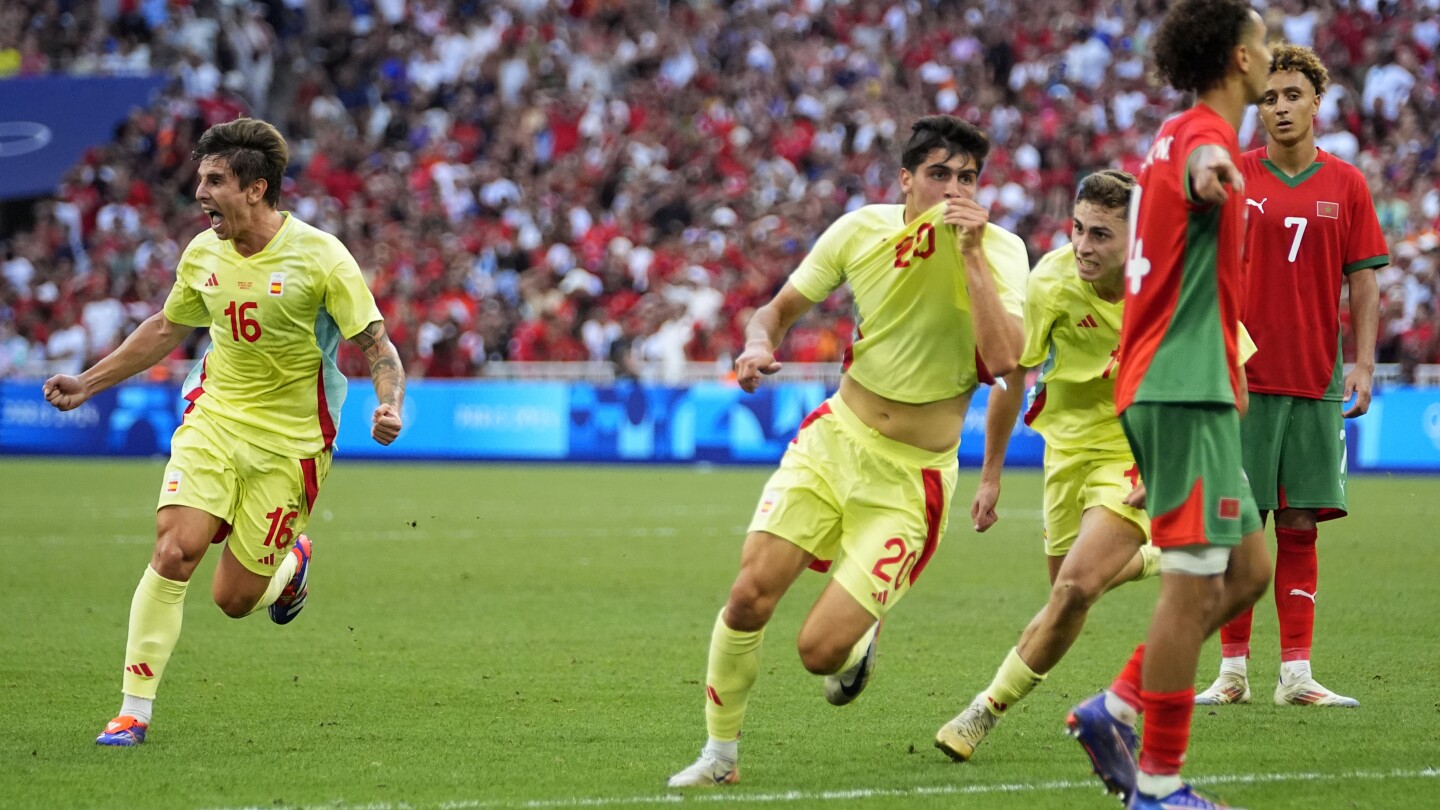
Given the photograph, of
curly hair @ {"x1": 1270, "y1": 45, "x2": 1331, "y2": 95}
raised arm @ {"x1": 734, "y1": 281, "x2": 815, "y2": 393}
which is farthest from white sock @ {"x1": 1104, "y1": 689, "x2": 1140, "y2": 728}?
curly hair @ {"x1": 1270, "y1": 45, "x2": 1331, "y2": 95}

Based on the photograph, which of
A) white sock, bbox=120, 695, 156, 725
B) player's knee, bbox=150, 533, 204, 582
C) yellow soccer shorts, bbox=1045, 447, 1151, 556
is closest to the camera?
yellow soccer shorts, bbox=1045, 447, 1151, 556

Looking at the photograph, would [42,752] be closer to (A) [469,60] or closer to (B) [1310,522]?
(B) [1310,522]

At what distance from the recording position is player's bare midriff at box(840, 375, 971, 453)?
6.10 meters

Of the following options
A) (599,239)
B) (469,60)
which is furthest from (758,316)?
(469,60)

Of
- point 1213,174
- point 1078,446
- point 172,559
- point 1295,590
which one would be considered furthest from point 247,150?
point 1295,590

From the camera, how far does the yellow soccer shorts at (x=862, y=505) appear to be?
592cm

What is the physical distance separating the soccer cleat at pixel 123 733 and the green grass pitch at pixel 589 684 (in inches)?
2.9

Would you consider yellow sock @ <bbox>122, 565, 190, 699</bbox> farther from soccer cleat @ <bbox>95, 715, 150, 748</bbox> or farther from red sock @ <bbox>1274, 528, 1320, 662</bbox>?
red sock @ <bbox>1274, 528, 1320, 662</bbox>

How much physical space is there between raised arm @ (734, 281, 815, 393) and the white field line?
4.30 feet

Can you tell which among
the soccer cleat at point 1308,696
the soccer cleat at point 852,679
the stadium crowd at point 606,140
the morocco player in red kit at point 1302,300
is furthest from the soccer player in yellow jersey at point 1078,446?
the stadium crowd at point 606,140

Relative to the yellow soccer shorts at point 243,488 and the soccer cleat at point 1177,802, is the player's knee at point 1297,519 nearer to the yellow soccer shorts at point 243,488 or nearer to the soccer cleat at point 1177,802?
the soccer cleat at point 1177,802

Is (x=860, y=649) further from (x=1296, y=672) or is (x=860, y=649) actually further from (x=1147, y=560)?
(x=1296, y=672)

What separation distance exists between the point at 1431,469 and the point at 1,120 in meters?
24.9

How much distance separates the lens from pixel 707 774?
5.79m
